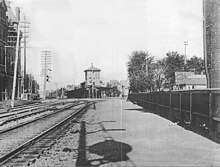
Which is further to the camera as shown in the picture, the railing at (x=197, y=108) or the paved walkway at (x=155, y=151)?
the railing at (x=197, y=108)

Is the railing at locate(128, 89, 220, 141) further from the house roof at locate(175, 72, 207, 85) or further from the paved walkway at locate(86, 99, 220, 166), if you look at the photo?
the house roof at locate(175, 72, 207, 85)

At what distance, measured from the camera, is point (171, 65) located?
5488 cm

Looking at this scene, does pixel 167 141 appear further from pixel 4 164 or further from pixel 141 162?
pixel 4 164

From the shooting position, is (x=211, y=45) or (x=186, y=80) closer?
(x=211, y=45)

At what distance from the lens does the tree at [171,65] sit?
1694 inches

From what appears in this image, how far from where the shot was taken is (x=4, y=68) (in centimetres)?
5981

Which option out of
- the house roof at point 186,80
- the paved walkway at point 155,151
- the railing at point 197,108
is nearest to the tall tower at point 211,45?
the railing at point 197,108

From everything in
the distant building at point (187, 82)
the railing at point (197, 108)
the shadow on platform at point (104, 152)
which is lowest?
the shadow on platform at point (104, 152)

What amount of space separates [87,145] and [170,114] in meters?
8.50

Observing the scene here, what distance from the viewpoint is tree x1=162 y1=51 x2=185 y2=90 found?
141 feet

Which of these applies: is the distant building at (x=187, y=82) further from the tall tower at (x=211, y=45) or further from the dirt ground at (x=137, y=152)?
the dirt ground at (x=137, y=152)

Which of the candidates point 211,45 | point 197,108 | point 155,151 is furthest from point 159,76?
point 155,151

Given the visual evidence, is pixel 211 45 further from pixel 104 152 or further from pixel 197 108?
pixel 104 152

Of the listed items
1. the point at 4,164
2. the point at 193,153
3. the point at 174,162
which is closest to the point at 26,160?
the point at 4,164
